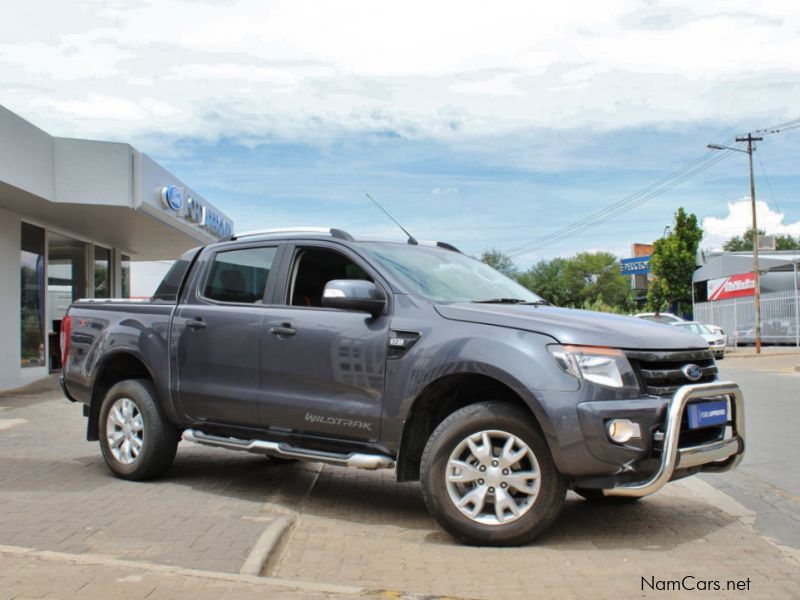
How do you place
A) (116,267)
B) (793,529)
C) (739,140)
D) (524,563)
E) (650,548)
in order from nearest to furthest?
(524,563), (650,548), (793,529), (116,267), (739,140)

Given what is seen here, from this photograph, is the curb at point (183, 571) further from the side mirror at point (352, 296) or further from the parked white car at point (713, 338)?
the parked white car at point (713, 338)

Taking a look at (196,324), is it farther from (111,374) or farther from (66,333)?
(66,333)

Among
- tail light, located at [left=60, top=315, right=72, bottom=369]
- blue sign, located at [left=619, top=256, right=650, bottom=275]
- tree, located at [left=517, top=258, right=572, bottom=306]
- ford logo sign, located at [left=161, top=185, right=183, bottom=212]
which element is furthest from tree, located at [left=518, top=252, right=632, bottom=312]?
tail light, located at [left=60, top=315, right=72, bottom=369]

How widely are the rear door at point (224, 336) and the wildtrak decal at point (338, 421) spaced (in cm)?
54

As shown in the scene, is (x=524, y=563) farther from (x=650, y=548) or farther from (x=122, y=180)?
(x=122, y=180)

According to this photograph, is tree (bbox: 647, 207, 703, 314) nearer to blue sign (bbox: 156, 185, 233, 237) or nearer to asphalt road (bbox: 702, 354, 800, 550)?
blue sign (bbox: 156, 185, 233, 237)

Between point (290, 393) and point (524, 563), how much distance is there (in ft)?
6.70

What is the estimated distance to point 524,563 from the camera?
4.66 meters

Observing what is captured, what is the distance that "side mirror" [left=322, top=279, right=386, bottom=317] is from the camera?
17.6 ft

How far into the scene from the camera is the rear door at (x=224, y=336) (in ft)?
20.2

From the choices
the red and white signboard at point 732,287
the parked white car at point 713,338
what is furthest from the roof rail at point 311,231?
the red and white signboard at point 732,287

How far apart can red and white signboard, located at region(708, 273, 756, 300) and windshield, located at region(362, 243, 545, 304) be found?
35427 millimetres

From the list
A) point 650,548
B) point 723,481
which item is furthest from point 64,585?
point 723,481

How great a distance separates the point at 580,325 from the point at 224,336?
8.97 ft
